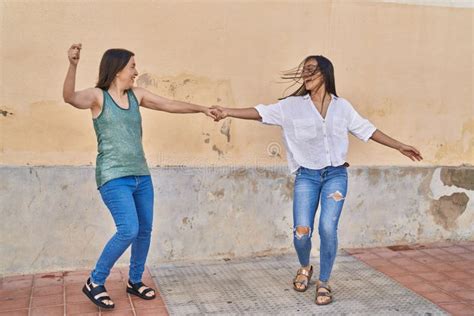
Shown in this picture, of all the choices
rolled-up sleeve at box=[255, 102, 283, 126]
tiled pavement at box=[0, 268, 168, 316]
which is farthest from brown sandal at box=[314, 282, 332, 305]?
rolled-up sleeve at box=[255, 102, 283, 126]

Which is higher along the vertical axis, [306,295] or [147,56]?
[147,56]

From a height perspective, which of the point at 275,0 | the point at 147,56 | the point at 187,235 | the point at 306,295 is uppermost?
the point at 275,0

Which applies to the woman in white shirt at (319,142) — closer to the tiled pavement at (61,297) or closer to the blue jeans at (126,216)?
the blue jeans at (126,216)

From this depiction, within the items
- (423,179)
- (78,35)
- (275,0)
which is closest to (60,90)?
(78,35)

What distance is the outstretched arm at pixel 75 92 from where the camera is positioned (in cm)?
343

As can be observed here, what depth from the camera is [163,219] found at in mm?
4883

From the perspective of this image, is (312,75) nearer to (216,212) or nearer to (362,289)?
(216,212)

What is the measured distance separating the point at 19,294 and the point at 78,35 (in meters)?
2.07

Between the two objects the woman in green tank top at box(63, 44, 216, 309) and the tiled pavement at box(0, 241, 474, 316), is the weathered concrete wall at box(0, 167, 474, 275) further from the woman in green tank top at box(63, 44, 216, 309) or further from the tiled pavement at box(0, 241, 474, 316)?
the woman in green tank top at box(63, 44, 216, 309)

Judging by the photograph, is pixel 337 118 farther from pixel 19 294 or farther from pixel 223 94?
pixel 19 294

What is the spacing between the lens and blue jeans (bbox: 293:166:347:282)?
13.1 ft

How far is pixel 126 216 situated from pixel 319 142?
4.79 ft

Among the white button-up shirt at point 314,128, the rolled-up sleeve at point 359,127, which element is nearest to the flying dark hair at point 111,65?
the white button-up shirt at point 314,128

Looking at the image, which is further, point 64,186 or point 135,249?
point 64,186
